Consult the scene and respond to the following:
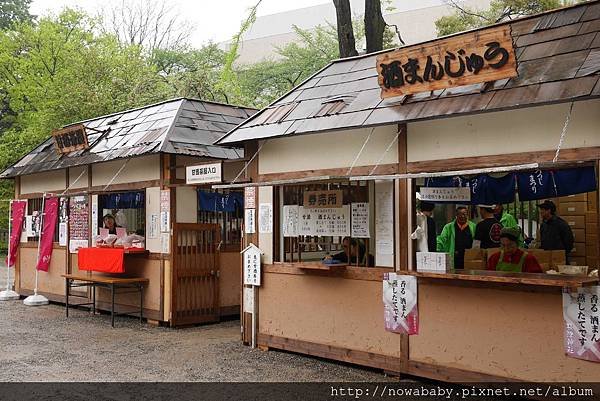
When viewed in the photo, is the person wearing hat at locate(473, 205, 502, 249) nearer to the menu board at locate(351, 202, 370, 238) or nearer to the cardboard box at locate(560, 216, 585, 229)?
the cardboard box at locate(560, 216, 585, 229)

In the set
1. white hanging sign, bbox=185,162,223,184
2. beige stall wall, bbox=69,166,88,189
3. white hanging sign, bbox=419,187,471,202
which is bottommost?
white hanging sign, bbox=419,187,471,202

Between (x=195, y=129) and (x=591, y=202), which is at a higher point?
(x=195, y=129)

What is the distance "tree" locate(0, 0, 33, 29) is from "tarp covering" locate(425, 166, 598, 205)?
35.6 m

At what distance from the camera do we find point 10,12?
123ft

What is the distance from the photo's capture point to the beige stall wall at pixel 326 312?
316 inches

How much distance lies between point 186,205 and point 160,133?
1532mm

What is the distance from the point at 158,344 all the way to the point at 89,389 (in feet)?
8.91

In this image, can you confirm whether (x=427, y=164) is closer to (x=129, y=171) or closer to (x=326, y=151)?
(x=326, y=151)

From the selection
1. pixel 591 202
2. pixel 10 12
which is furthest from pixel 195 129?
pixel 10 12

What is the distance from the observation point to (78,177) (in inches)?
568

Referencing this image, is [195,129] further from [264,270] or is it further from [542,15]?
[542,15]

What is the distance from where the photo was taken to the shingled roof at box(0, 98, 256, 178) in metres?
11.8

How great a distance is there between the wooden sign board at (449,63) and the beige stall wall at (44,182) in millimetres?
10126

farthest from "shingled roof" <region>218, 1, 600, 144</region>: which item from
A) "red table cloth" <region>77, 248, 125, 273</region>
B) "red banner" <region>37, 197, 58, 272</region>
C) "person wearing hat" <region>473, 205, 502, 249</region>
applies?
"red banner" <region>37, 197, 58, 272</region>
